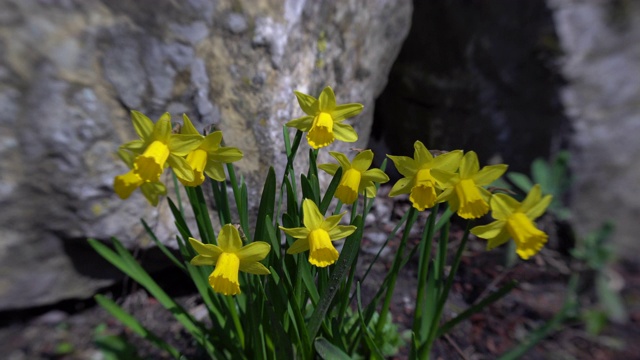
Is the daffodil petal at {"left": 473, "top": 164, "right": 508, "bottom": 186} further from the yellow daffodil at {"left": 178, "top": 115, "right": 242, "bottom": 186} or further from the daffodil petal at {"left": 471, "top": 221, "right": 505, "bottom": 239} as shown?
the yellow daffodil at {"left": 178, "top": 115, "right": 242, "bottom": 186}

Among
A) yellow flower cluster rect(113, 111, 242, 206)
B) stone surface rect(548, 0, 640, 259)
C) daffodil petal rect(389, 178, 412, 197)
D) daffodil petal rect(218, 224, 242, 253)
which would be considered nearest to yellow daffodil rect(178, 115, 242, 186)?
yellow flower cluster rect(113, 111, 242, 206)

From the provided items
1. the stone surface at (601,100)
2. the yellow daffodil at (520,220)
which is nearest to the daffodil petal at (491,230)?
the yellow daffodil at (520,220)

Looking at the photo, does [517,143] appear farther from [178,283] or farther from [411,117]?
[178,283]

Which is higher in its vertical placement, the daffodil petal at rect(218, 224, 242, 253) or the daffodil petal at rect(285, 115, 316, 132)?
the daffodil petal at rect(285, 115, 316, 132)

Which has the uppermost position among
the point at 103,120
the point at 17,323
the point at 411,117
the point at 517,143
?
the point at 103,120

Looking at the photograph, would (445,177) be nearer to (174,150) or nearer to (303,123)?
(303,123)

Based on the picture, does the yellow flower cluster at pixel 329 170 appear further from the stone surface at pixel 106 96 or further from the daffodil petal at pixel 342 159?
the stone surface at pixel 106 96

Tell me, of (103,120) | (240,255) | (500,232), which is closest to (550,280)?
(500,232)
